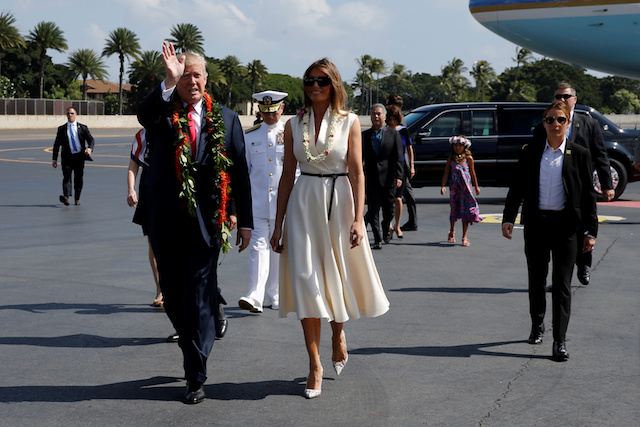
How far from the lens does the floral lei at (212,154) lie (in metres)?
4.73

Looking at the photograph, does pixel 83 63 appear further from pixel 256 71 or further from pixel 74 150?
pixel 74 150

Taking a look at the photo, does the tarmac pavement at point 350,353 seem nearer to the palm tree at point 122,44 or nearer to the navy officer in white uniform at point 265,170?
the navy officer in white uniform at point 265,170

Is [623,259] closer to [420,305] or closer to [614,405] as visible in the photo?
[420,305]

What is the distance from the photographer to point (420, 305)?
741 cm

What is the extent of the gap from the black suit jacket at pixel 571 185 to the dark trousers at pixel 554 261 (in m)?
0.08

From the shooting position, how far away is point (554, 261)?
233 inches

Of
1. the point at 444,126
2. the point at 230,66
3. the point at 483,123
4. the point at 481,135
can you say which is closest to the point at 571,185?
the point at 444,126

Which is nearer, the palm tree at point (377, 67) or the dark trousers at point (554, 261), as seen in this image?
the dark trousers at point (554, 261)

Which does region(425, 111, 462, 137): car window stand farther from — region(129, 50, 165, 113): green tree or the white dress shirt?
region(129, 50, 165, 113): green tree

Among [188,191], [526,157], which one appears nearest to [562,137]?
[526,157]

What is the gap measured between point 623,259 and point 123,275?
19.0 feet

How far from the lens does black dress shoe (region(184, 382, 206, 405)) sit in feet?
15.3

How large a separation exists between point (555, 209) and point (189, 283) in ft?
8.86

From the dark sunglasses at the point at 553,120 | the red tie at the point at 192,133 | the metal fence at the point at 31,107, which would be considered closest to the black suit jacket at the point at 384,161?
the dark sunglasses at the point at 553,120
